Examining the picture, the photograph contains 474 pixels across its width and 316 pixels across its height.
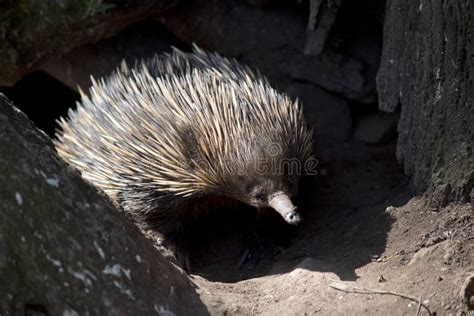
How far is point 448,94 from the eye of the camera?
405 cm

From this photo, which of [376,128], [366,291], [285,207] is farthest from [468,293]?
[376,128]

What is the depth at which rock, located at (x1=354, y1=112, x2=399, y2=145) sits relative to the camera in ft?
18.7

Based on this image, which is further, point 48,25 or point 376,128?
point 376,128

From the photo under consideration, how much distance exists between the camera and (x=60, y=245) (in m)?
2.93

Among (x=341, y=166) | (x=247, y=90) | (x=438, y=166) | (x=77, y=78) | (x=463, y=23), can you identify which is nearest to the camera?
(x=463, y=23)

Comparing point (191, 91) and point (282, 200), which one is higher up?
point (191, 91)

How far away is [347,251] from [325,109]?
1658 millimetres

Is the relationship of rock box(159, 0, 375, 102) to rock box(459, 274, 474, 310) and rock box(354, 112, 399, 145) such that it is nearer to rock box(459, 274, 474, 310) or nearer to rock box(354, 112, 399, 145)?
rock box(354, 112, 399, 145)

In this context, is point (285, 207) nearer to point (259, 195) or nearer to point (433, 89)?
point (259, 195)

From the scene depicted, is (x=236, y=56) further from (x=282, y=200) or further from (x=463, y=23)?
(x=463, y=23)

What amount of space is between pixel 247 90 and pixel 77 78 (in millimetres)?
1841

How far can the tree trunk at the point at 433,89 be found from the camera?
3.92 m

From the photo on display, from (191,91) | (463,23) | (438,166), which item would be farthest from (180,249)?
(463,23)

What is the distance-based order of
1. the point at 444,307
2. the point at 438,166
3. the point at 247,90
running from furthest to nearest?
1. the point at 247,90
2. the point at 438,166
3. the point at 444,307
